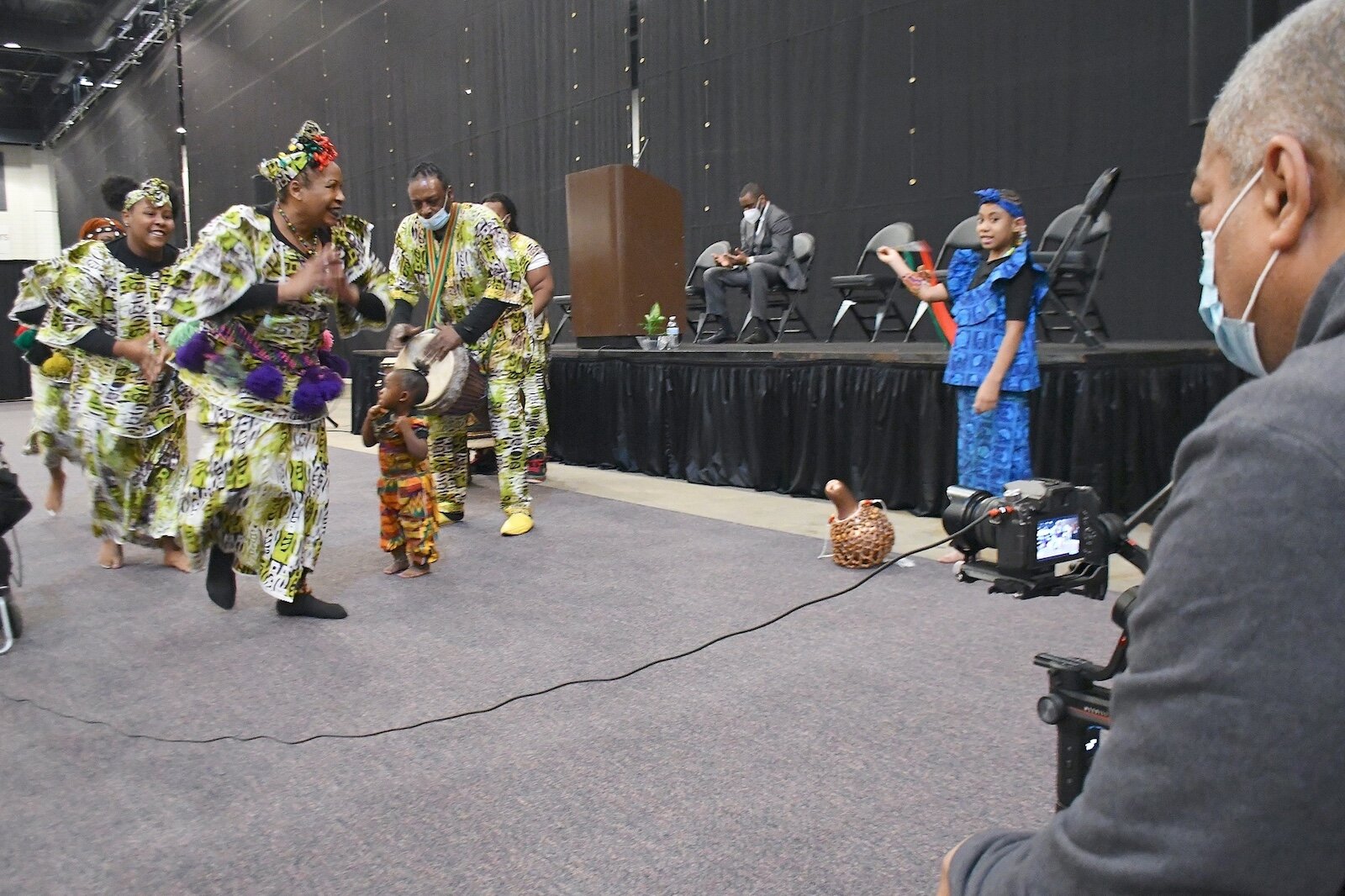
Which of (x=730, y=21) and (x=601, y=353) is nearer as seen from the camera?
(x=601, y=353)

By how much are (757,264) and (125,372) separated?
4345 millimetres

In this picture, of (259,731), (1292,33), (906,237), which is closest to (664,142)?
(906,237)

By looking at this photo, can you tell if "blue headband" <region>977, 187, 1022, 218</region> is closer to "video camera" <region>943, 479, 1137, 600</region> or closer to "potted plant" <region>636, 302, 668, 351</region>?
"video camera" <region>943, 479, 1137, 600</region>

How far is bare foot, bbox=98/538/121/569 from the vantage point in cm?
415

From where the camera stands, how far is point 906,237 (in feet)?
22.3

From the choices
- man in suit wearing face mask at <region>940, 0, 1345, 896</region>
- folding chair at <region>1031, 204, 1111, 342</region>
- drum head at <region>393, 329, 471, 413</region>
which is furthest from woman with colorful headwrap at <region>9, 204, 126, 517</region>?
man in suit wearing face mask at <region>940, 0, 1345, 896</region>

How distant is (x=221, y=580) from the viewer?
10.9ft

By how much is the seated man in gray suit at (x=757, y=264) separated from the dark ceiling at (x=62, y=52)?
46.9 feet

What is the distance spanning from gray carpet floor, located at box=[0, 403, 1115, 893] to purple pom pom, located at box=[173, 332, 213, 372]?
2.75ft

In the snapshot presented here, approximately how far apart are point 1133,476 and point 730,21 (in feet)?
19.5

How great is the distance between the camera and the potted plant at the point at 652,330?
634cm

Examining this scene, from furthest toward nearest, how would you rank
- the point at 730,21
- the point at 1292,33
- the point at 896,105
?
the point at 730,21
the point at 896,105
the point at 1292,33

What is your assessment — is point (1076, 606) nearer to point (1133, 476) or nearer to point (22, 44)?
point (1133, 476)

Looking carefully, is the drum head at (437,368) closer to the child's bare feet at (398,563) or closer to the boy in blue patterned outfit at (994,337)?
the child's bare feet at (398,563)
